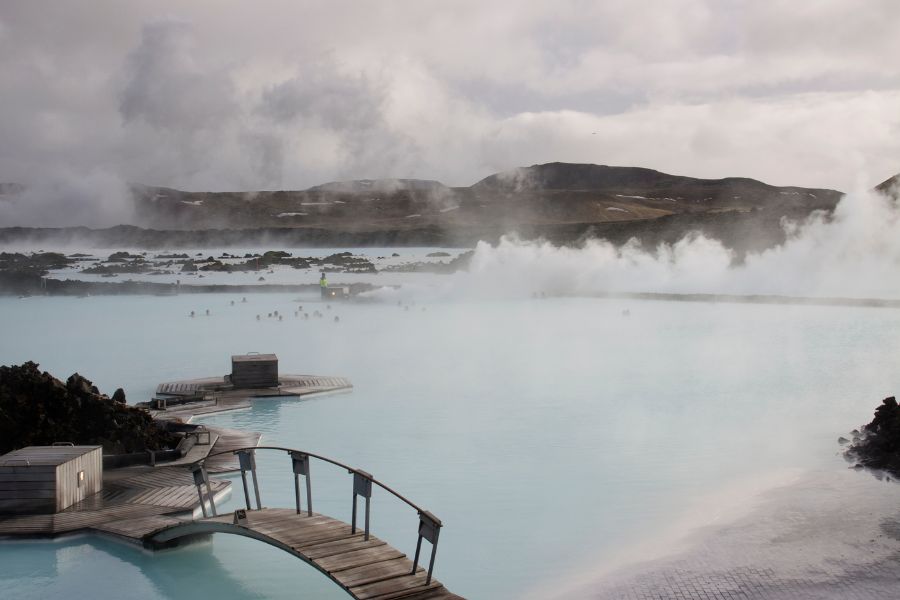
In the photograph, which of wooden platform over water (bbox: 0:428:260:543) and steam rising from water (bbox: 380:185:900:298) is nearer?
wooden platform over water (bbox: 0:428:260:543)

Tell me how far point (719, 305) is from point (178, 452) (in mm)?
24574

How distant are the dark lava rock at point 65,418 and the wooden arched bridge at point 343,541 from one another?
2971mm

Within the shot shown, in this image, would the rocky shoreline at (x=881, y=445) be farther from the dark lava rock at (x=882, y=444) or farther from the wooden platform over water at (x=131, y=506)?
the wooden platform over water at (x=131, y=506)

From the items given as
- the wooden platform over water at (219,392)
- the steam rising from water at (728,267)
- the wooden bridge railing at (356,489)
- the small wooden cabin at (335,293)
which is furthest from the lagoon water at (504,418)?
the steam rising from water at (728,267)

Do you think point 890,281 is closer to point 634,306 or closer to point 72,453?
point 634,306

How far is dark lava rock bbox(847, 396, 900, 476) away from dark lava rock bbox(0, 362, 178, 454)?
775 centimetres

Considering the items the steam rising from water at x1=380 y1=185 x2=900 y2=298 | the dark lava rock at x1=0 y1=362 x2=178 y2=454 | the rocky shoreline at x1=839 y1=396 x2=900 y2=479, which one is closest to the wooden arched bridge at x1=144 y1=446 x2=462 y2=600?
the dark lava rock at x1=0 y1=362 x2=178 y2=454

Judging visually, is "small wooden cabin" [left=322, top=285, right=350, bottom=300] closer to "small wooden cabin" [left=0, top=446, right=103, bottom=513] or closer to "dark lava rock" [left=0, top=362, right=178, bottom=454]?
"dark lava rock" [left=0, top=362, right=178, bottom=454]

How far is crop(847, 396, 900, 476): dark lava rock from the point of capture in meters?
9.95

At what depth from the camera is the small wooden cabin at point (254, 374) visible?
48.5ft

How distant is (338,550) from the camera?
19.9 feet

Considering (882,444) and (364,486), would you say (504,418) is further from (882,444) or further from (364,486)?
(364,486)

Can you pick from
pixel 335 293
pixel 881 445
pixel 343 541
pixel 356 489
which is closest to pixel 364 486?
pixel 356 489

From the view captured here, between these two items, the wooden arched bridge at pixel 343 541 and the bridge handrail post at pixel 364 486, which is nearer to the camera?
the wooden arched bridge at pixel 343 541
